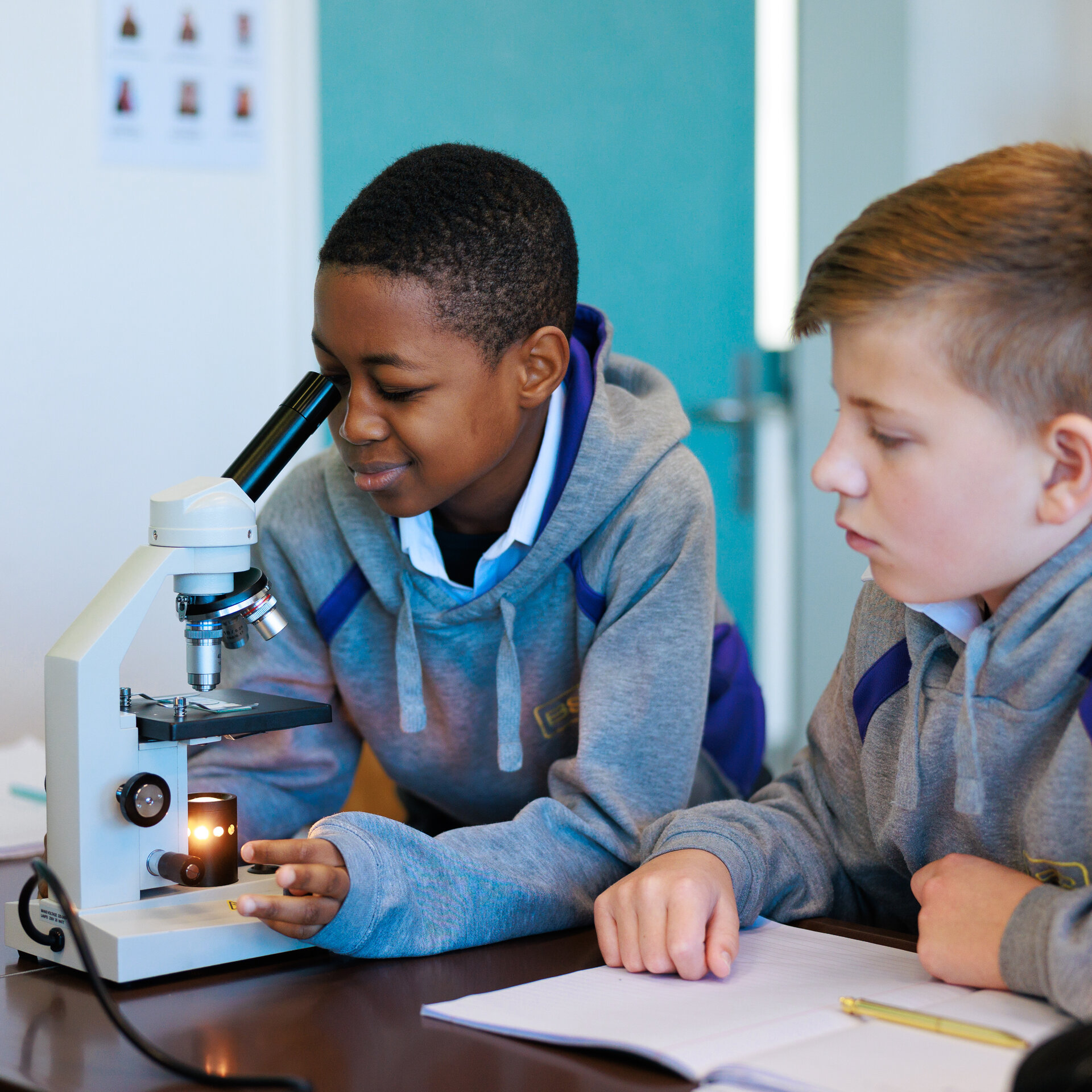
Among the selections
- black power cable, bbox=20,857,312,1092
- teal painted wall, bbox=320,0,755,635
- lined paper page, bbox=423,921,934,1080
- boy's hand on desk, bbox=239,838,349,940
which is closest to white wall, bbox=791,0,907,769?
teal painted wall, bbox=320,0,755,635

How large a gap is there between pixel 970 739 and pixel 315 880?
0.45m

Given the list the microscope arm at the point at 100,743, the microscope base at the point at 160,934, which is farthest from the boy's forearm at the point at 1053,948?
the microscope arm at the point at 100,743

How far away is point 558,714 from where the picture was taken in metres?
1.30

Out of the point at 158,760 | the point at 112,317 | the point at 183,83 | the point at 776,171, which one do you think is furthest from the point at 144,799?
the point at 776,171

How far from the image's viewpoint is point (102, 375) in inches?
87.6

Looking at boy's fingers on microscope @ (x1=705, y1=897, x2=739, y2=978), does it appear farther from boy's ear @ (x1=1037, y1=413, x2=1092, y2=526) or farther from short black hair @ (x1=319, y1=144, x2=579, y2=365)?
short black hair @ (x1=319, y1=144, x2=579, y2=365)

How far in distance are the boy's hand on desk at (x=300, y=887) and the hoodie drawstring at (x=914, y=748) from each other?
41 cm

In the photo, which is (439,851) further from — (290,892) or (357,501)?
(357,501)

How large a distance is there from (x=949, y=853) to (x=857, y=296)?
412 millimetres

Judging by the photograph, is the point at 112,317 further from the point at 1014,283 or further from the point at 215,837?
the point at 1014,283

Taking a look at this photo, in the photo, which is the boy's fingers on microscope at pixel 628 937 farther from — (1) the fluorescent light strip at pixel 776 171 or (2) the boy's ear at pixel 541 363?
(1) the fluorescent light strip at pixel 776 171

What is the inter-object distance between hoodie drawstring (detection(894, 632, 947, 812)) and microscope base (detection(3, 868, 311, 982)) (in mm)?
446

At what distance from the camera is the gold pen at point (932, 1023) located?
695 mm

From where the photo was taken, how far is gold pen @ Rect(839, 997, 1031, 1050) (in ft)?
2.28
